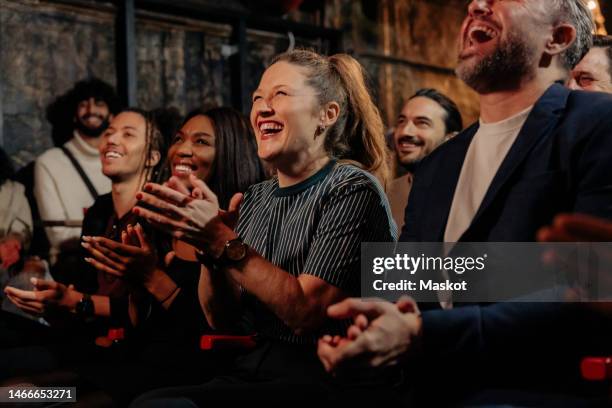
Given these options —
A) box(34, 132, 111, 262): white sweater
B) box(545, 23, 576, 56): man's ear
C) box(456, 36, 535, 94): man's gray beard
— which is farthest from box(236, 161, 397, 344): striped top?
box(34, 132, 111, 262): white sweater

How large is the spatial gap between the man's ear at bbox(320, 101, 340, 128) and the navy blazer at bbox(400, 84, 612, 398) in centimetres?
55

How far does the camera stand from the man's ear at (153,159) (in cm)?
356

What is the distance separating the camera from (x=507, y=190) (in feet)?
5.33

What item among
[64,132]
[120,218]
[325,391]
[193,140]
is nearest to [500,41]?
[325,391]

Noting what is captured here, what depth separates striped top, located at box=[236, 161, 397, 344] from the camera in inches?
76.4

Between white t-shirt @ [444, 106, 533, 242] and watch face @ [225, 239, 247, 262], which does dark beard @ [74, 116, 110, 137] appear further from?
white t-shirt @ [444, 106, 533, 242]

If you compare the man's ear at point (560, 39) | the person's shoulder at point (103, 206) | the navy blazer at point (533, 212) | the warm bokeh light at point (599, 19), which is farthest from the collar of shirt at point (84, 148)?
the man's ear at point (560, 39)

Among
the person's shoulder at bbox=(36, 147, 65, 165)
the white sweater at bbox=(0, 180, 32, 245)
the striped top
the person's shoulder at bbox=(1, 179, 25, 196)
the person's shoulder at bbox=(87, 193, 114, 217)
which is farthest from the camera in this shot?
the person's shoulder at bbox=(36, 147, 65, 165)

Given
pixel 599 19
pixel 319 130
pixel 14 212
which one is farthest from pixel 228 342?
pixel 14 212

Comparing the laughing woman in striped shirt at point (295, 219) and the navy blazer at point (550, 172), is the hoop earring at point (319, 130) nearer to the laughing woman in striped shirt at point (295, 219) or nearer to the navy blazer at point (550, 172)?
the laughing woman in striped shirt at point (295, 219)

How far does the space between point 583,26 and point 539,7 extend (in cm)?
14

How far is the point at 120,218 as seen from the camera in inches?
132

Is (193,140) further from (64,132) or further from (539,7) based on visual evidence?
(64,132)

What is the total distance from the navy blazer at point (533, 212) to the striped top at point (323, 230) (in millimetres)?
232
